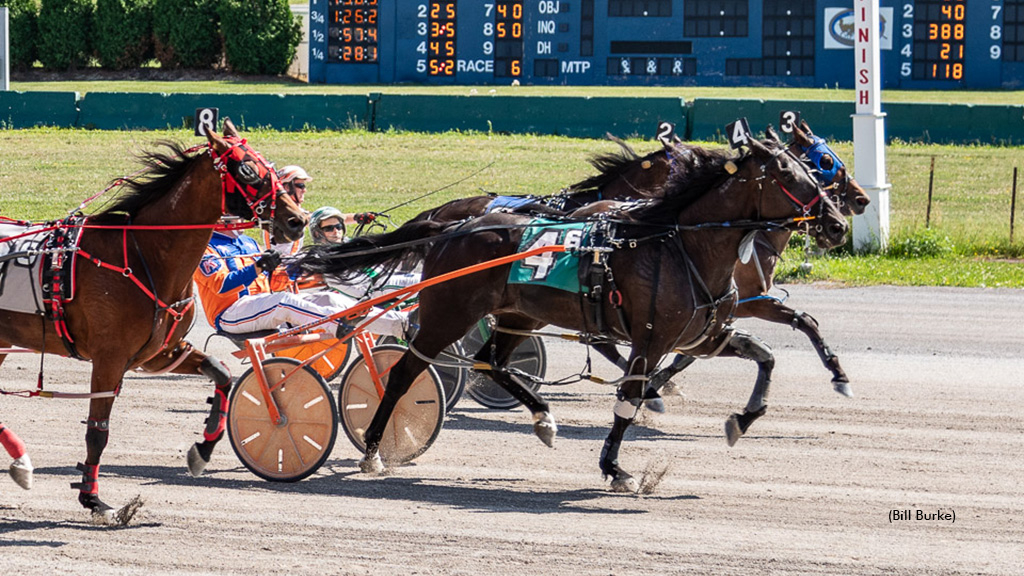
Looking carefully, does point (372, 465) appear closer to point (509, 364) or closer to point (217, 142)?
point (509, 364)

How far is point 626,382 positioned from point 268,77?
133ft

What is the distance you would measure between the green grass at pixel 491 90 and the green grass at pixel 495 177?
33.6 feet

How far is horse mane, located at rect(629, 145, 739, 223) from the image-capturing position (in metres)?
6.99

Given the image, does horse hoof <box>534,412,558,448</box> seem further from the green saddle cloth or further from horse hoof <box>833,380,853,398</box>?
horse hoof <box>833,380,853,398</box>

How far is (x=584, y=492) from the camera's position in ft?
22.4

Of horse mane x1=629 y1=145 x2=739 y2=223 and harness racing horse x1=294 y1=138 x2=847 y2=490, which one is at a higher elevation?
horse mane x1=629 y1=145 x2=739 y2=223

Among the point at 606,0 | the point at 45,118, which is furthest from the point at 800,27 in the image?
the point at 45,118

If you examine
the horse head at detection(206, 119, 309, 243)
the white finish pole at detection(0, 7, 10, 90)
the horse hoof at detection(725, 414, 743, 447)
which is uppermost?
the white finish pole at detection(0, 7, 10, 90)

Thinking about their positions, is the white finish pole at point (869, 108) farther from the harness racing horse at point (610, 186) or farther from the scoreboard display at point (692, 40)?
the scoreboard display at point (692, 40)

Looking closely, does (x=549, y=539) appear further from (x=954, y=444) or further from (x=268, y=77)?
(x=268, y=77)

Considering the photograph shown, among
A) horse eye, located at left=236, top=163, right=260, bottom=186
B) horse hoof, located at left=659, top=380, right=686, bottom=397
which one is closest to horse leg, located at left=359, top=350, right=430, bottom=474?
horse eye, located at left=236, top=163, right=260, bottom=186

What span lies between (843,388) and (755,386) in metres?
1.26

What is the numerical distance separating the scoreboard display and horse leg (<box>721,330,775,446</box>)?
87.1 ft

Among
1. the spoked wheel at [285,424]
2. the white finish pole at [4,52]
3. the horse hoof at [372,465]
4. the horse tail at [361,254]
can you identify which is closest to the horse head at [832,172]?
the horse tail at [361,254]
